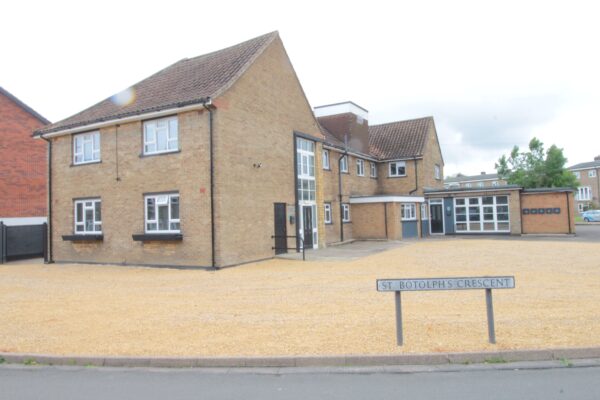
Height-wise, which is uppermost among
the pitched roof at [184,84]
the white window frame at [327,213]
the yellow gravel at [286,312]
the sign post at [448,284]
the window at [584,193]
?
the pitched roof at [184,84]

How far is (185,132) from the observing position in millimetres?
15750

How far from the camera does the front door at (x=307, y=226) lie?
67.6ft

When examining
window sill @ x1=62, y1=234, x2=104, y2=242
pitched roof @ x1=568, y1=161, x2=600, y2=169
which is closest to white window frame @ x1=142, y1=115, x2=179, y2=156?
window sill @ x1=62, y1=234, x2=104, y2=242

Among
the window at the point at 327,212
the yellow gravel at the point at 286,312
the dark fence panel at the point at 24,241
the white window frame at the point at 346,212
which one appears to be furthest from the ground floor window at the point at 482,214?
the dark fence panel at the point at 24,241

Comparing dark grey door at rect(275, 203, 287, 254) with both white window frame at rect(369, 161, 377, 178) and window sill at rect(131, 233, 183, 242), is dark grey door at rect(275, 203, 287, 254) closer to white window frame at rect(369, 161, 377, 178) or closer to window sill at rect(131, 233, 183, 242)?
window sill at rect(131, 233, 183, 242)

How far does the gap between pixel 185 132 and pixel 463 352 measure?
1255 centimetres

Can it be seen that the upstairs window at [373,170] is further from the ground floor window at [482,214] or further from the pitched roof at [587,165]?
the pitched roof at [587,165]

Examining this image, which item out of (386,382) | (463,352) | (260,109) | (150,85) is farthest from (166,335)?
(150,85)

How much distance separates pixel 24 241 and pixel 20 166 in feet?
19.4

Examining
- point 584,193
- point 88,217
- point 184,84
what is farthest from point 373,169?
point 584,193

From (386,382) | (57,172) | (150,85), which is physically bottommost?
(386,382)

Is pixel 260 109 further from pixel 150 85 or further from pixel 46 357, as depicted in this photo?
pixel 46 357

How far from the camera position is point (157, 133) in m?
16.6

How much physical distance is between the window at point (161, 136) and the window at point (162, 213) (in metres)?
1.69
